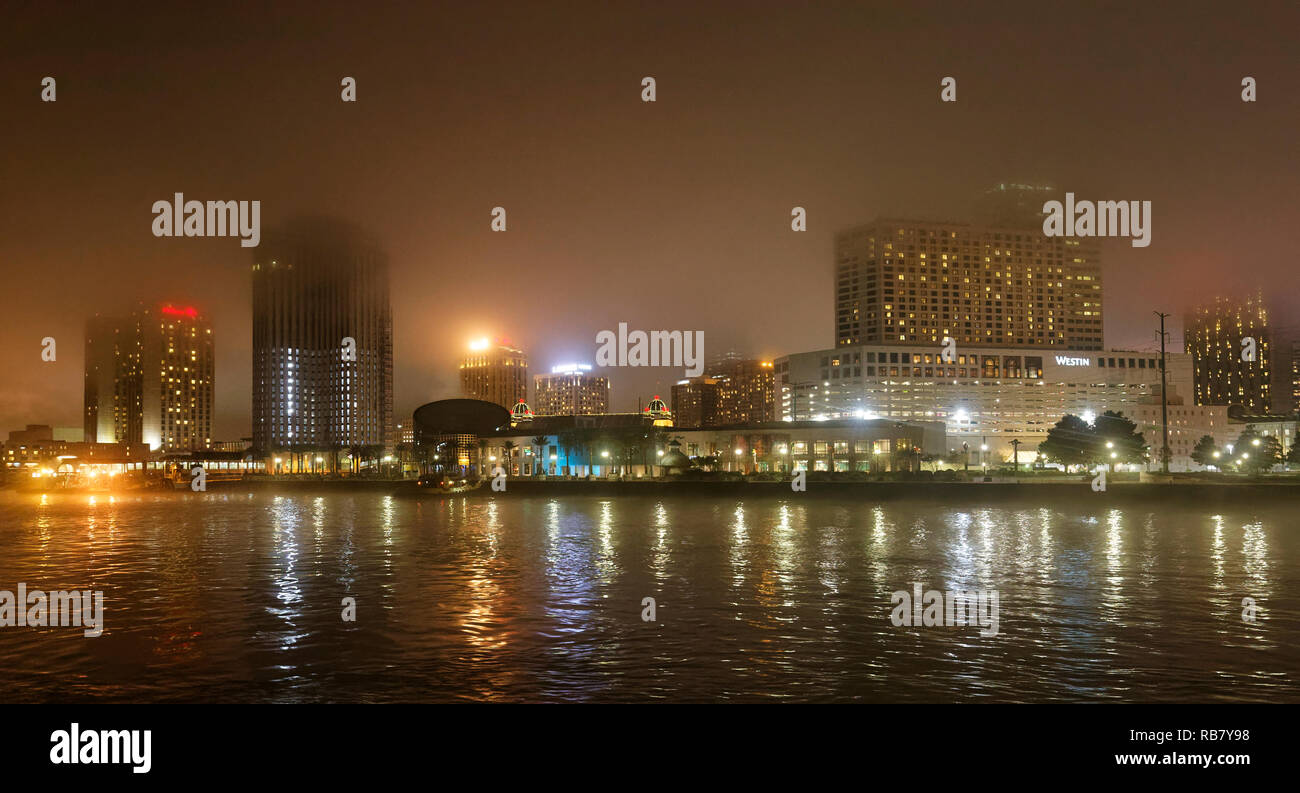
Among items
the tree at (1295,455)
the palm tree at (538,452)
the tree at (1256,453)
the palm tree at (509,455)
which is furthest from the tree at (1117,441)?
the palm tree at (509,455)

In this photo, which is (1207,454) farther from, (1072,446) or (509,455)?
(509,455)

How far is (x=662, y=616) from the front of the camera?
26453mm

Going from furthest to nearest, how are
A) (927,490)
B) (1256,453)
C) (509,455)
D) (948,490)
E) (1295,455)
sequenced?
(509,455) < (1295,455) < (1256,453) < (927,490) < (948,490)

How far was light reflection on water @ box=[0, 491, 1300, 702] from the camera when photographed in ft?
61.7

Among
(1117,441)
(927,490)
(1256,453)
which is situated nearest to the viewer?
(927,490)

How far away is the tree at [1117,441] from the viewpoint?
137 meters

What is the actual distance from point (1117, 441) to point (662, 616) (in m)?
126

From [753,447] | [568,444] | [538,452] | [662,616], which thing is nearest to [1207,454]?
[753,447]

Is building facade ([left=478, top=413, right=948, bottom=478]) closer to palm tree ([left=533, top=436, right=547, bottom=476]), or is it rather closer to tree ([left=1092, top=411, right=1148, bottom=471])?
palm tree ([left=533, top=436, right=547, bottom=476])

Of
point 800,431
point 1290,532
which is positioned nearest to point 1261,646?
point 1290,532

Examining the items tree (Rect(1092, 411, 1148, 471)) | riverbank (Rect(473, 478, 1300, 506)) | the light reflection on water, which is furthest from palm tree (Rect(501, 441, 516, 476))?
the light reflection on water

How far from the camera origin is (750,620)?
25.6m

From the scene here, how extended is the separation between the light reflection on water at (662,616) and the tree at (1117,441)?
84.8 metres
